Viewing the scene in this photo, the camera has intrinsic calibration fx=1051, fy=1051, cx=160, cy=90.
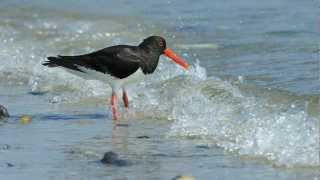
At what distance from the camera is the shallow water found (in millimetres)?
7336

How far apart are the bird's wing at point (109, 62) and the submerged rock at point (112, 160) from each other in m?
2.45

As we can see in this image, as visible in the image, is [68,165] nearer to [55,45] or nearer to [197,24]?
[55,45]

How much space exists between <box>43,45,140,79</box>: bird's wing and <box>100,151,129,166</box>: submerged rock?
8.04 feet

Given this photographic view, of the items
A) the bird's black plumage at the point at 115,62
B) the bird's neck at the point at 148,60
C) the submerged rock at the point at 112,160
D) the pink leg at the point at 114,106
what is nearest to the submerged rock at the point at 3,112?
the bird's black plumage at the point at 115,62

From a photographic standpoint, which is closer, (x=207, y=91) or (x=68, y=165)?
(x=68, y=165)

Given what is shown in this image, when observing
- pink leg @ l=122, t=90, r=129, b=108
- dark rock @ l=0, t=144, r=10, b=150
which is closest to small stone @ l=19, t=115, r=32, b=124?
pink leg @ l=122, t=90, r=129, b=108

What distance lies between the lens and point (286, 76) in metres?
10.7

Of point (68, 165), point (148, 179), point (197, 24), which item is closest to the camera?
point (148, 179)

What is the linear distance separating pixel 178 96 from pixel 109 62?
73cm

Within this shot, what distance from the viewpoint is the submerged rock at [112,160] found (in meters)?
7.37

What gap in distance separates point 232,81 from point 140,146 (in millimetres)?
2836

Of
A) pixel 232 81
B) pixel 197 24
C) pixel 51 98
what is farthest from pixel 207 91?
pixel 197 24

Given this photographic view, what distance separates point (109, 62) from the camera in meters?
9.88

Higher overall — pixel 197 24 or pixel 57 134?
pixel 197 24
